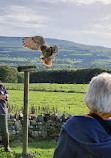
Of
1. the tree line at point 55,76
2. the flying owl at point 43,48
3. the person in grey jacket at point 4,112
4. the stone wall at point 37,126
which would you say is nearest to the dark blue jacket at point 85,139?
the flying owl at point 43,48

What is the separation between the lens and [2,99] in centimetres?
789

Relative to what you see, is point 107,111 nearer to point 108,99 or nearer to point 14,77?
point 108,99

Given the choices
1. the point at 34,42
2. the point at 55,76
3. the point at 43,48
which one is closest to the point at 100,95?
the point at 43,48

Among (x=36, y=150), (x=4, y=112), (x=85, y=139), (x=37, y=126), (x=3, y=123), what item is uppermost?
(x=85, y=139)

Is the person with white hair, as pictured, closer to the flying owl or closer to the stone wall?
the flying owl

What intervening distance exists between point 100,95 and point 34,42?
13.2 feet

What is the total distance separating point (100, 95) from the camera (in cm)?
271

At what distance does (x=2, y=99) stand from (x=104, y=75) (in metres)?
5.40

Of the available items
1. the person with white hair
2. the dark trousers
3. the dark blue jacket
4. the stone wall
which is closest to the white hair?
the person with white hair

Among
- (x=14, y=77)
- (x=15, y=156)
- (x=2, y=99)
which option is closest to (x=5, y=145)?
(x=15, y=156)

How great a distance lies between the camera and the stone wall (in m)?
9.85

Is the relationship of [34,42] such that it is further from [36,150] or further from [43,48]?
[36,150]

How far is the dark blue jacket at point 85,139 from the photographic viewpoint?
8.54 feet

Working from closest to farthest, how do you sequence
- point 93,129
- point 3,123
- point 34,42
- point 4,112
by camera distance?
point 93,129, point 34,42, point 4,112, point 3,123
